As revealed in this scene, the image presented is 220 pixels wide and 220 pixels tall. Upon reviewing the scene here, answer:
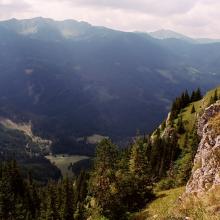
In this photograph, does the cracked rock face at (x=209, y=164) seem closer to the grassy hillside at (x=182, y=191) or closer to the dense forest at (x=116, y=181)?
the grassy hillside at (x=182, y=191)

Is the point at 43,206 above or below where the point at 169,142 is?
below

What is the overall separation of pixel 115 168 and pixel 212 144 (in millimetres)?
41692

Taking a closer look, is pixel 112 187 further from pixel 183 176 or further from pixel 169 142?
pixel 169 142

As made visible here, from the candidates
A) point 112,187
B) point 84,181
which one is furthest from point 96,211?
point 84,181

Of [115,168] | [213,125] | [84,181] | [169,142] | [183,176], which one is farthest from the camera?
[84,181]

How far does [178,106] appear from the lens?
196625 mm

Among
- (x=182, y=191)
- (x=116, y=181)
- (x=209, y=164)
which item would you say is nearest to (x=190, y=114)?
(x=116, y=181)

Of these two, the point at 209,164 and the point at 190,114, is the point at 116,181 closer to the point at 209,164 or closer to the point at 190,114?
the point at 209,164

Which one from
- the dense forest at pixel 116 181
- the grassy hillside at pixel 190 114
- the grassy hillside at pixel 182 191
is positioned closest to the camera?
the grassy hillside at pixel 182 191

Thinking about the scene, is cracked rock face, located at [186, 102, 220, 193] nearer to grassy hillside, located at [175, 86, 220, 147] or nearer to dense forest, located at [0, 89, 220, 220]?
dense forest, located at [0, 89, 220, 220]

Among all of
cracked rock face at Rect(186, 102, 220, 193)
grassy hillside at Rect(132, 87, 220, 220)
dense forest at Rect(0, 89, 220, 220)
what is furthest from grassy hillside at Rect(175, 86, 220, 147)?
cracked rock face at Rect(186, 102, 220, 193)

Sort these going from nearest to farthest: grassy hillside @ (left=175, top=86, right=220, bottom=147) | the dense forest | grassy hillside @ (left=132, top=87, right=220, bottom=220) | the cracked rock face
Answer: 1. grassy hillside @ (left=132, top=87, right=220, bottom=220)
2. the cracked rock face
3. the dense forest
4. grassy hillside @ (left=175, top=86, right=220, bottom=147)

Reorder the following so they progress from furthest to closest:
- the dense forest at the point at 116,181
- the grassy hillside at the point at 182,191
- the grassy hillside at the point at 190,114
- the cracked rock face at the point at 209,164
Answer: the grassy hillside at the point at 190,114, the dense forest at the point at 116,181, the cracked rock face at the point at 209,164, the grassy hillside at the point at 182,191

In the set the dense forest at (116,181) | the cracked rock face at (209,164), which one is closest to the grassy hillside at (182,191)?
the dense forest at (116,181)
